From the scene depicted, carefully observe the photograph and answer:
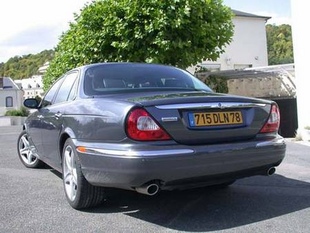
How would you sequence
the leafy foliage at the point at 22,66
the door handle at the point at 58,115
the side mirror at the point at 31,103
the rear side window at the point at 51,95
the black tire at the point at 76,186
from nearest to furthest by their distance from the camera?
1. the black tire at the point at 76,186
2. the door handle at the point at 58,115
3. the rear side window at the point at 51,95
4. the side mirror at the point at 31,103
5. the leafy foliage at the point at 22,66

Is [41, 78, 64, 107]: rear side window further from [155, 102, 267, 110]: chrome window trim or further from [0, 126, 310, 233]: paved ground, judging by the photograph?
[155, 102, 267, 110]: chrome window trim

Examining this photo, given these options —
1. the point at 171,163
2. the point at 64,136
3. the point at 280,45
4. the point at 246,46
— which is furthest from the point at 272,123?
the point at 280,45

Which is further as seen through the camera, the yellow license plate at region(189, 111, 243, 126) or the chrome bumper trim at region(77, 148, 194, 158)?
the yellow license plate at region(189, 111, 243, 126)

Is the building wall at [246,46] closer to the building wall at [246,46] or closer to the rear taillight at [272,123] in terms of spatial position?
the building wall at [246,46]

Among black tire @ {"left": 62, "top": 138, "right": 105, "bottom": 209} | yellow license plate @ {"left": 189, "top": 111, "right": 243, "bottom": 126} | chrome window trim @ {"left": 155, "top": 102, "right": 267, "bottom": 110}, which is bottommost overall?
black tire @ {"left": 62, "top": 138, "right": 105, "bottom": 209}

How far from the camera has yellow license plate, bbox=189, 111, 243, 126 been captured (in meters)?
3.38

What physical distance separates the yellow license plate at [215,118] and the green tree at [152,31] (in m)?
8.29

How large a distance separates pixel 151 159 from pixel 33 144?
3.03 metres

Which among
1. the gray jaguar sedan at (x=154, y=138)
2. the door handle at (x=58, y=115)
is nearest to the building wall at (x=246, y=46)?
the door handle at (x=58, y=115)

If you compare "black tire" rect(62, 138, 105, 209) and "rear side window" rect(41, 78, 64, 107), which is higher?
"rear side window" rect(41, 78, 64, 107)

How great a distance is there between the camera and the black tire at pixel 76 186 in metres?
3.75

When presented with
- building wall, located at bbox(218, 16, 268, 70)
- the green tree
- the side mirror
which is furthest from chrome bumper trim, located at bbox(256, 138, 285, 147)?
building wall, located at bbox(218, 16, 268, 70)

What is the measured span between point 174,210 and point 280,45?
170 feet

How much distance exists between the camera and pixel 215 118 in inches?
137
